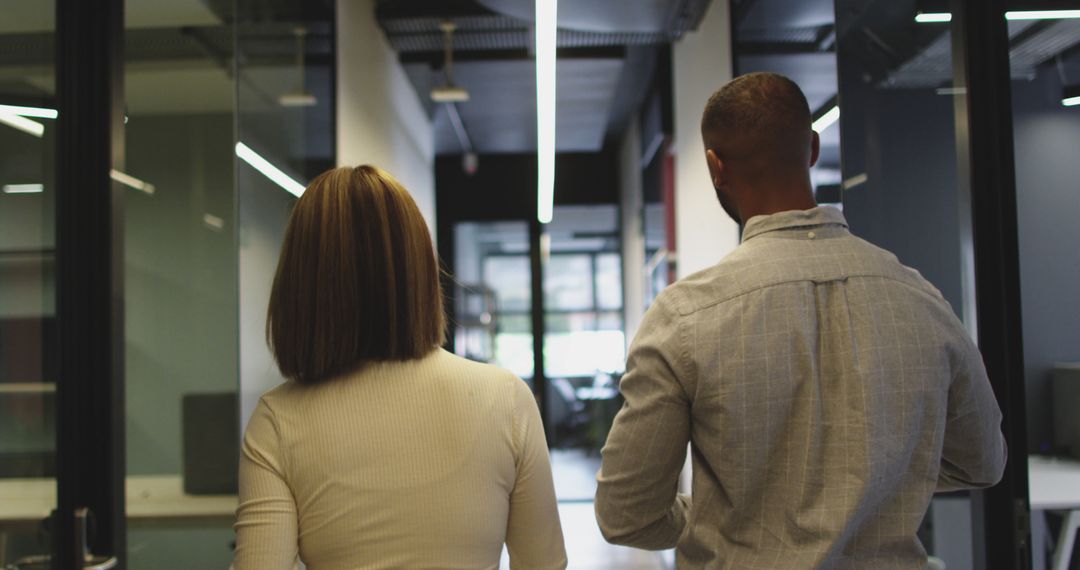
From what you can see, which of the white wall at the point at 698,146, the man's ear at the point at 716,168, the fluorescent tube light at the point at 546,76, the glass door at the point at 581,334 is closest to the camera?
the man's ear at the point at 716,168

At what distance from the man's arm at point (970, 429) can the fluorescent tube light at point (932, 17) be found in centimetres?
116

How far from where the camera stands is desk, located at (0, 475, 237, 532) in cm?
149

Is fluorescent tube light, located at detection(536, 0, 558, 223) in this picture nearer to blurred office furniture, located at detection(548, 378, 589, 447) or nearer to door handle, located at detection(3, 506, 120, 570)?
door handle, located at detection(3, 506, 120, 570)

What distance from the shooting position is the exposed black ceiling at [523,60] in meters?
4.36

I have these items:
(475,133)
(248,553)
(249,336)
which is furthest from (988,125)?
(475,133)

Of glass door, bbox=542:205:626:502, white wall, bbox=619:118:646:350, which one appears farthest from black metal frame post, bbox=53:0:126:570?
glass door, bbox=542:205:626:502

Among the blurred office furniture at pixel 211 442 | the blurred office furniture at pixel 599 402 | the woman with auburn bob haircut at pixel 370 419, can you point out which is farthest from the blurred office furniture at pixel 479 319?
the woman with auburn bob haircut at pixel 370 419

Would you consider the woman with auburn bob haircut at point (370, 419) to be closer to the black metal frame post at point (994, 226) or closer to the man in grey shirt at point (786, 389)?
the man in grey shirt at point (786, 389)

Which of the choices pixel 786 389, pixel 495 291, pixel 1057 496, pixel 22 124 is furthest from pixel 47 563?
pixel 495 291

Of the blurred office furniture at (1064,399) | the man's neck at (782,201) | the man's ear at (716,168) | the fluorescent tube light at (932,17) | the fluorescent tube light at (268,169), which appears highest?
the fluorescent tube light at (932,17)

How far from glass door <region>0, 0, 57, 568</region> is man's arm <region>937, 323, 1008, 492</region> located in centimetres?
154

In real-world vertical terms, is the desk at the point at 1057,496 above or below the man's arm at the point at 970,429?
below

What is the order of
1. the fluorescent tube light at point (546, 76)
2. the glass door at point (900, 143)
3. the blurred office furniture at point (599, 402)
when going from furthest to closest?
the blurred office furniture at point (599, 402) < the fluorescent tube light at point (546, 76) < the glass door at point (900, 143)

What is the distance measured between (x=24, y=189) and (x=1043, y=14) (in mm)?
2176
